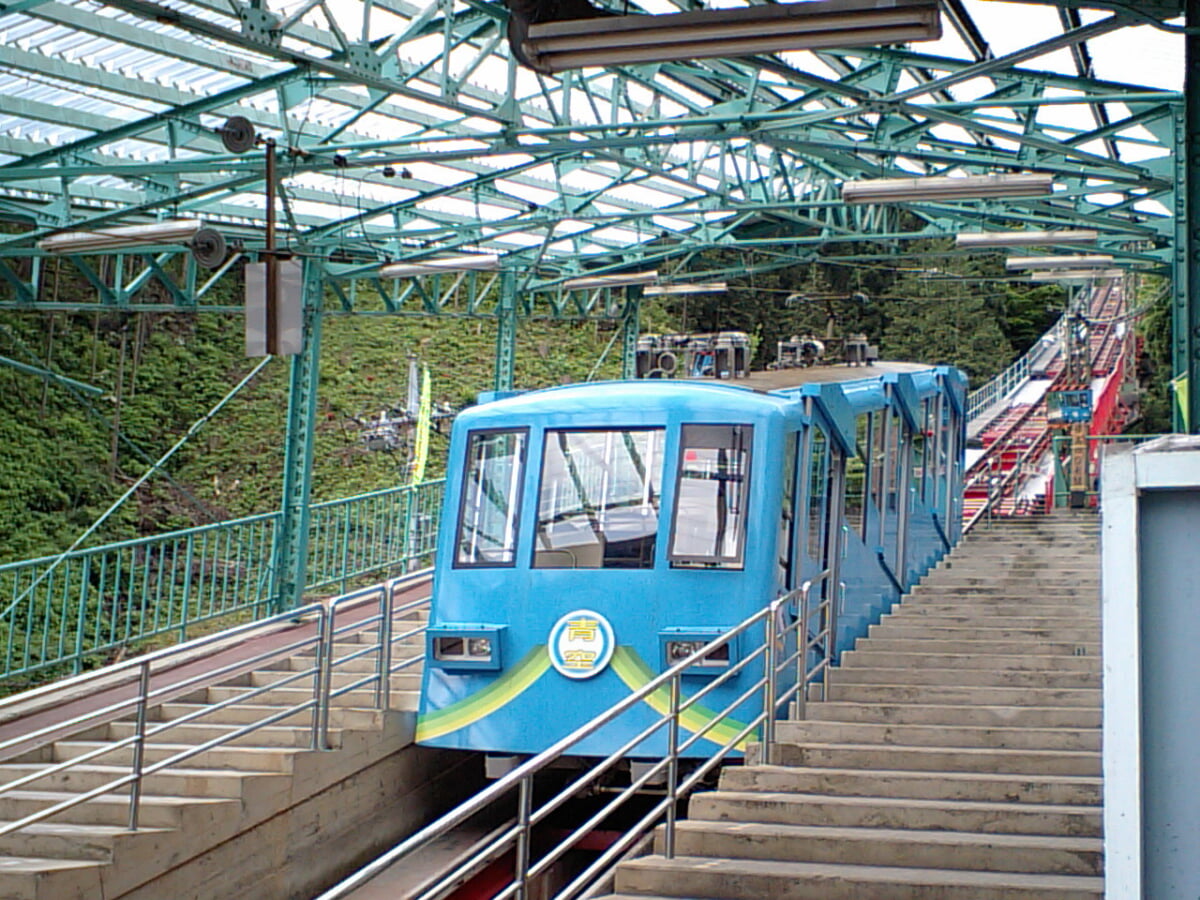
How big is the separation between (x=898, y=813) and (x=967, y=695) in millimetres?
2366

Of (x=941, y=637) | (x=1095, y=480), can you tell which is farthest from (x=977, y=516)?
(x=941, y=637)

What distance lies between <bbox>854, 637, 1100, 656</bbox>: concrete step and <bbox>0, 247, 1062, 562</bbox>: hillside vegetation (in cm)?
736

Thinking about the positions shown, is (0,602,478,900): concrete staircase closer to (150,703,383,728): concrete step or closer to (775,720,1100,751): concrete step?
(150,703,383,728): concrete step

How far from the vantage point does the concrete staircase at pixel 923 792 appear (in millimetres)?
6660

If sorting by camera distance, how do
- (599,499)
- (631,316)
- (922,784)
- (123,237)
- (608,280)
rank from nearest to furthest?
(922,784) → (599,499) → (123,237) → (608,280) → (631,316)

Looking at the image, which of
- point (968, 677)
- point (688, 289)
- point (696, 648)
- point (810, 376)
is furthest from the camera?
point (688, 289)

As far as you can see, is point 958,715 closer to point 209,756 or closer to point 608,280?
point 209,756

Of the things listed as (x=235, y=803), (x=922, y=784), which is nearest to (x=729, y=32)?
(x=922, y=784)

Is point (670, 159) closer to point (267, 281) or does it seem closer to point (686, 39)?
point (267, 281)

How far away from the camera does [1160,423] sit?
41.0 m

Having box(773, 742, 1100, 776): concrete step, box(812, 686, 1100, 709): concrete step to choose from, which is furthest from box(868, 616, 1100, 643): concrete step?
box(773, 742, 1100, 776): concrete step

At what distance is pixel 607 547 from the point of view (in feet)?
34.2

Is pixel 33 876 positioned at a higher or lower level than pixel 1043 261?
lower

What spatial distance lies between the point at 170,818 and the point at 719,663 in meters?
3.60
